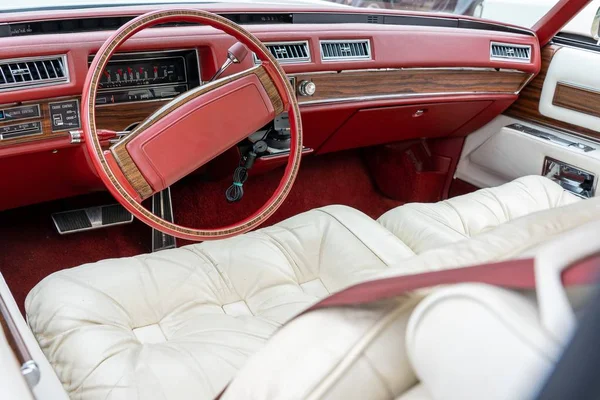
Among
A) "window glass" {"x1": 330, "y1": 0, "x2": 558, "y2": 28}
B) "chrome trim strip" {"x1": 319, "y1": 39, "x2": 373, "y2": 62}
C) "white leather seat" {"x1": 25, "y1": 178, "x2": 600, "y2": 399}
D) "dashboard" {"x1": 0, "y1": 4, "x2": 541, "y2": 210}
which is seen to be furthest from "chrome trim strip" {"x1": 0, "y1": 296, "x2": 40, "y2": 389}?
"window glass" {"x1": 330, "y1": 0, "x2": 558, "y2": 28}

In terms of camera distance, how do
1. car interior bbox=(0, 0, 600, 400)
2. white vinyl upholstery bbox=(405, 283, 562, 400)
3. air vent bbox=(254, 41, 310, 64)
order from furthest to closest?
air vent bbox=(254, 41, 310, 64) < car interior bbox=(0, 0, 600, 400) < white vinyl upholstery bbox=(405, 283, 562, 400)

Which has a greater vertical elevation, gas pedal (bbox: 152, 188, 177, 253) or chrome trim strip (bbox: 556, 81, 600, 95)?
chrome trim strip (bbox: 556, 81, 600, 95)

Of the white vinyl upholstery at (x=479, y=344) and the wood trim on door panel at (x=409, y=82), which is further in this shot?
the wood trim on door panel at (x=409, y=82)

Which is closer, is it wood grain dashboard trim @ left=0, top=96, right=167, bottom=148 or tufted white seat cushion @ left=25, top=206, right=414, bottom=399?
tufted white seat cushion @ left=25, top=206, right=414, bottom=399

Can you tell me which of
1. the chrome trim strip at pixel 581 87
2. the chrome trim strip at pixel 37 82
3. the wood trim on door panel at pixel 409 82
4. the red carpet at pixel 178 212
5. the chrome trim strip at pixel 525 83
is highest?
the chrome trim strip at pixel 37 82

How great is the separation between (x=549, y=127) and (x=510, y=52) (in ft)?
1.08

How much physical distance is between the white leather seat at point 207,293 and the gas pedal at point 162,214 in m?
0.53

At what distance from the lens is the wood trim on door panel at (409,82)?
202 centimetres

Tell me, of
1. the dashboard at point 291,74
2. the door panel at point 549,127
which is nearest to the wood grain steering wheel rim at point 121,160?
the dashboard at point 291,74

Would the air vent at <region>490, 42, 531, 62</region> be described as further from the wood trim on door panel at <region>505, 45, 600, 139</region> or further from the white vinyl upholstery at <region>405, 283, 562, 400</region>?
the white vinyl upholstery at <region>405, 283, 562, 400</region>

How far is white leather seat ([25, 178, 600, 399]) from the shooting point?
2.98ft

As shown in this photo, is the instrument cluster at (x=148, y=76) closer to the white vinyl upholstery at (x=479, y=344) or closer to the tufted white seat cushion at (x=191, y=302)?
the tufted white seat cushion at (x=191, y=302)

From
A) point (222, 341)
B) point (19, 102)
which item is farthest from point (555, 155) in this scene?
point (19, 102)

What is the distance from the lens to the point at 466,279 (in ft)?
1.97
